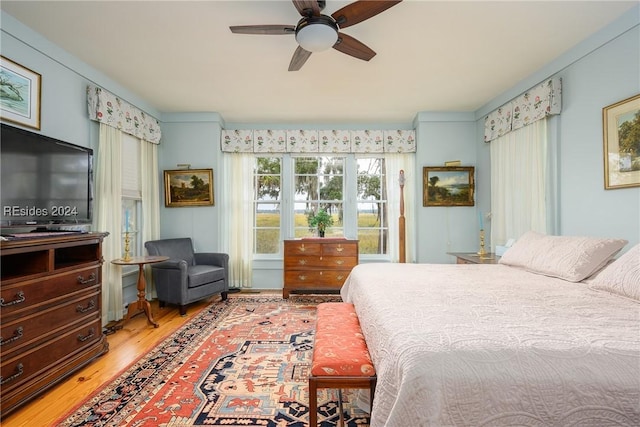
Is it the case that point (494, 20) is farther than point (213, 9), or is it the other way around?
point (494, 20)

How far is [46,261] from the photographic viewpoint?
2.10 m

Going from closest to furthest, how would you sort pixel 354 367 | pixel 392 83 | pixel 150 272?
1. pixel 354 367
2. pixel 392 83
3. pixel 150 272

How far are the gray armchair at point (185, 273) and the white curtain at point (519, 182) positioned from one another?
12.2 ft

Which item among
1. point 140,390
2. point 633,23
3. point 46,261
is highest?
point 633,23

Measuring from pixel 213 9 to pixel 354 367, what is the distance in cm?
254

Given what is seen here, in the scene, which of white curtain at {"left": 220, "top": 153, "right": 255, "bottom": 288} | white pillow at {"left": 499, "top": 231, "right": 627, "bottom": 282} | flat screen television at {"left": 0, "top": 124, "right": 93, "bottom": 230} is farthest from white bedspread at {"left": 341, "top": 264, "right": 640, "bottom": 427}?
white curtain at {"left": 220, "top": 153, "right": 255, "bottom": 288}

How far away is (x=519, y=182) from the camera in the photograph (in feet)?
12.0

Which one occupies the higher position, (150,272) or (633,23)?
(633,23)

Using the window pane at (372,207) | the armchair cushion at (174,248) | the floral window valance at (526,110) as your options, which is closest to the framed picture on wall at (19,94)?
the armchair cushion at (174,248)

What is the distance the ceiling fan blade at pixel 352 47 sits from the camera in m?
2.24

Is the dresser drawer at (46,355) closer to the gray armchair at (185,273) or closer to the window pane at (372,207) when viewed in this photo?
the gray armchair at (185,273)

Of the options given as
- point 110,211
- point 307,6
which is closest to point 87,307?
point 110,211

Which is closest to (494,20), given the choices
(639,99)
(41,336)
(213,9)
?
A: (639,99)

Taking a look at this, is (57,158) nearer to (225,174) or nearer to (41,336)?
(41,336)
